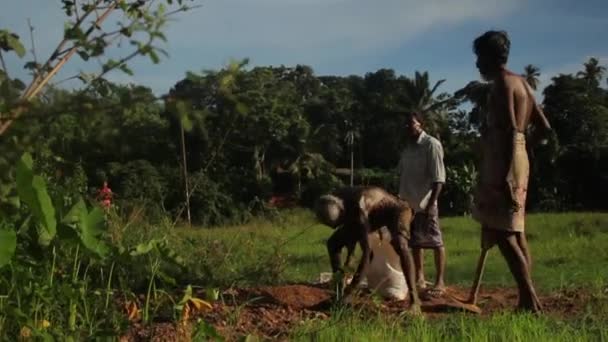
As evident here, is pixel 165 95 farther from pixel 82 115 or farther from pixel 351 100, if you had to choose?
pixel 351 100

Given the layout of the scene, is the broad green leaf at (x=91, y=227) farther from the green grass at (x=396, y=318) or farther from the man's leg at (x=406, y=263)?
the man's leg at (x=406, y=263)

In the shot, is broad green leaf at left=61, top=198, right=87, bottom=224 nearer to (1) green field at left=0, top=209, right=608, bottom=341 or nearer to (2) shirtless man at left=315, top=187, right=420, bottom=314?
(1) green field at left=0, top=209, right=608, bottom=341

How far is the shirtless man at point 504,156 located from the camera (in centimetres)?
571

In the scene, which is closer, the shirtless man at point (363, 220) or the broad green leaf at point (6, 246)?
the broad green leaf at point (6, 246)

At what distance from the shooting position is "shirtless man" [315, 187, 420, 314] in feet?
18.6

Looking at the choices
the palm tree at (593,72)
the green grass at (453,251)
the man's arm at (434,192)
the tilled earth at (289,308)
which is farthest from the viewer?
the palm tree at (593,72)

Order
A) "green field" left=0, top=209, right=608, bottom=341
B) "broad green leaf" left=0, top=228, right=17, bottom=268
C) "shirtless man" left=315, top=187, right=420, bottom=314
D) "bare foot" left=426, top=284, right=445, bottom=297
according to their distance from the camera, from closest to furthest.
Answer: "broad green leaf" left=0, top=228, right=17, bottom=268 → "green field" left=0, top=209, right=608, bottom=341 → "shirtless man" left=315, top=187, right=420, bottom=314 → "bare foot" left=426, top=284, right=445, bottom=297

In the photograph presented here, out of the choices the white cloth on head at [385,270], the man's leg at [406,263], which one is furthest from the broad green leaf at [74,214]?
the white cloth on head at [385,270]

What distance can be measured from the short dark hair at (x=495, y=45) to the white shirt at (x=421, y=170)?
A: 1.59 metres

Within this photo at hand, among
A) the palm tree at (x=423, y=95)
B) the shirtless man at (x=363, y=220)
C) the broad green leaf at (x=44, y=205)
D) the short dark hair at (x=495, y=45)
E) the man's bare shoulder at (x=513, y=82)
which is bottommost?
the shirtless man at (x=363, y=220)

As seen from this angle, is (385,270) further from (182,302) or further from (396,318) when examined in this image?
(182,302)

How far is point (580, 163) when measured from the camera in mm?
47812

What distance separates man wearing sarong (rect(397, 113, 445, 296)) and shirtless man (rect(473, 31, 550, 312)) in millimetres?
1406

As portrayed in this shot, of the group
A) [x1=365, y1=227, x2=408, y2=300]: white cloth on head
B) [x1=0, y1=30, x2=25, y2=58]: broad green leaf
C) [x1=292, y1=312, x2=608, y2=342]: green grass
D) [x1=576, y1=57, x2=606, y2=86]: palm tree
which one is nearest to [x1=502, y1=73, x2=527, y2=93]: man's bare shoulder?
[x1=365, y1=227, x2=408, y2=300]: white cloth on head
